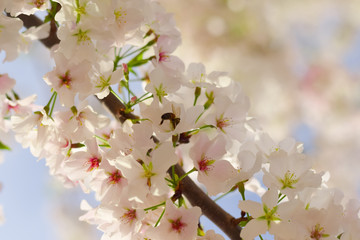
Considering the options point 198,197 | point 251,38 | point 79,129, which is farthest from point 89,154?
point 251,38

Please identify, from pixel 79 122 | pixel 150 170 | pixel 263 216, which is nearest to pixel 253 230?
pixel 263 216

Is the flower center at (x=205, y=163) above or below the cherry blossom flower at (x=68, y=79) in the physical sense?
below

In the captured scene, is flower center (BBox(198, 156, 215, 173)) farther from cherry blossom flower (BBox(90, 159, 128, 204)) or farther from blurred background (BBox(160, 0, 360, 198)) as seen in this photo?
blurred background (BBox(160, 0, 360, 198))

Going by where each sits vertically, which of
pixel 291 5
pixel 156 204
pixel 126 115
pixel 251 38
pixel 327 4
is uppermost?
pixel 327 4

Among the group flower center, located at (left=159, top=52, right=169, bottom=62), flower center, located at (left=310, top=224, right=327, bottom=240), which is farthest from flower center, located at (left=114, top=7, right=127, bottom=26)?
flower center, located at (left=310, top=224, right=327, bottom=240)

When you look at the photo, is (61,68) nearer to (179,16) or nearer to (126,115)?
(126,115)

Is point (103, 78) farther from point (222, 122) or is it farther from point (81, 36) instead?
point (222, 122)

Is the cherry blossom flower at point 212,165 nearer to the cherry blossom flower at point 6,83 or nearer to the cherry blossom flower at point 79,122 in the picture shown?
the cherry blossom flower at point 79,122

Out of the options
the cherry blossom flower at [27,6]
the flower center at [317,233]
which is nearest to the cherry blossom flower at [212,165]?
the flower center at [317,233]
